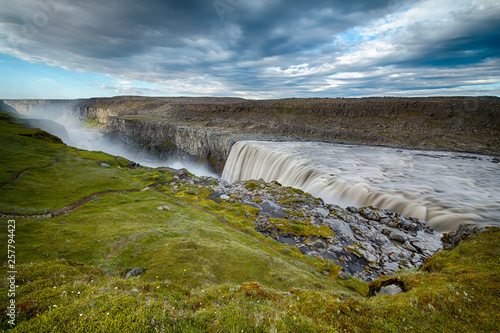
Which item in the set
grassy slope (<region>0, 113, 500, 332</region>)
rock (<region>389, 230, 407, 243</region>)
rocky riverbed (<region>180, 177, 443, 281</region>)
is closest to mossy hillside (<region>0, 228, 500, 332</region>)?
grassy slope (<region>0, 113, 500, 332</region>)

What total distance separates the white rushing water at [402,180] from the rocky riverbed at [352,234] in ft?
7.76

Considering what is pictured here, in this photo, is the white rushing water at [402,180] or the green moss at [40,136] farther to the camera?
the green moss at [40,136]

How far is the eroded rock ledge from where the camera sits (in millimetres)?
14523

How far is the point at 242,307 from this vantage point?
5.03m

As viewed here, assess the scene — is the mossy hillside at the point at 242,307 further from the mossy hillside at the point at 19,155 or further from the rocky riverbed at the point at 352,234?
the mossy hillside at the point at 19,155

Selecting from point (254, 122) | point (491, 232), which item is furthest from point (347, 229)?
point (254, 122)

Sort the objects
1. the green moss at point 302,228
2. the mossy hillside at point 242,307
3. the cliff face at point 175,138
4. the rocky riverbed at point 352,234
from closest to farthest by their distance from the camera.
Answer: the mossy hillside at point 242,307 → the rocky riverbed at point 352,234 → the green moss at point 302,228 → the cliff face at point 175,138

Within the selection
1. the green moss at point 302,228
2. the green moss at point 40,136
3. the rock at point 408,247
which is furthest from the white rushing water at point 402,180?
the green moss at point 40,136

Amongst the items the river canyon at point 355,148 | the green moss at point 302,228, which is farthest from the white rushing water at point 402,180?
the green moss at point 302,228

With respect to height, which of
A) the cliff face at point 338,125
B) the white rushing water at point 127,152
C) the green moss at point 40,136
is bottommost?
the white rushing water at point 127,152

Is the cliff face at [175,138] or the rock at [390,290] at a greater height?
the cliff face at [175,138]

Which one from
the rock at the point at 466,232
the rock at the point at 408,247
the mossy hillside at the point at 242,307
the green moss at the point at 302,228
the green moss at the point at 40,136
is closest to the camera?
the mossy hillside at the point at 242,307

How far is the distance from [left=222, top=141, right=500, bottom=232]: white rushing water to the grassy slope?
465 inches

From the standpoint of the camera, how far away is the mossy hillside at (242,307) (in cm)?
373
